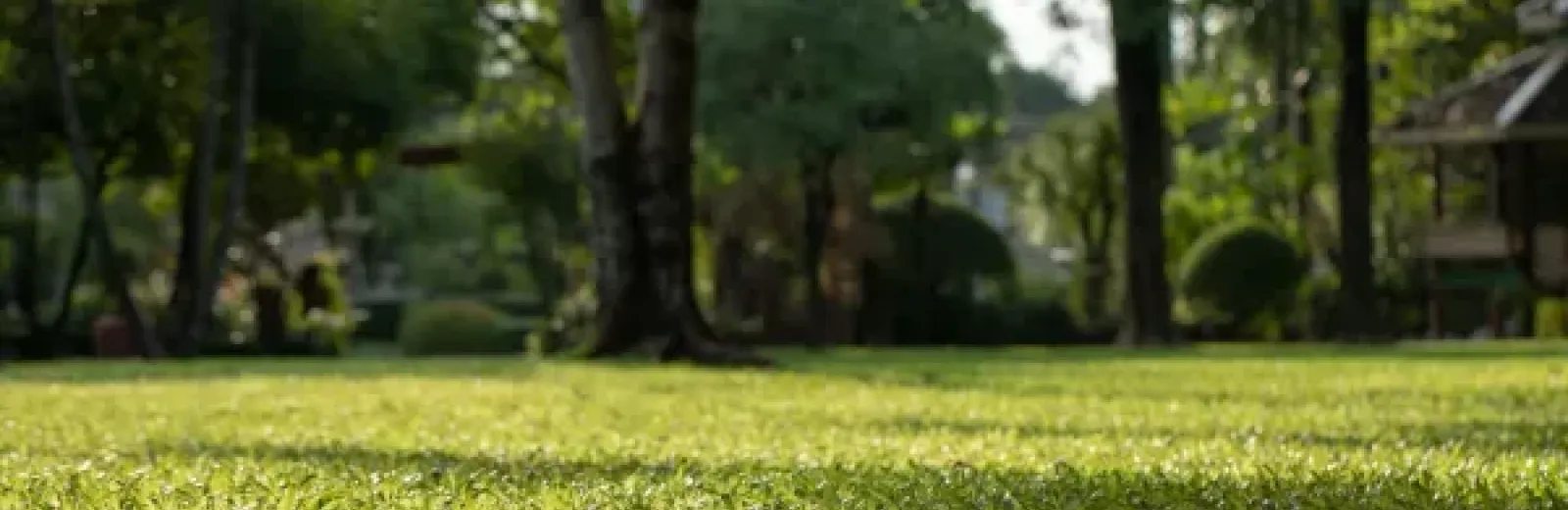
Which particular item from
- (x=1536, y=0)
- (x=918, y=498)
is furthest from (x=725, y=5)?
(x=918, y=498)

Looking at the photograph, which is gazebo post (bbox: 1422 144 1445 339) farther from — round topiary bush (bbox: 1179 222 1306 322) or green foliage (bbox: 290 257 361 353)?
green foliage (bbox: 290 257 361 353)

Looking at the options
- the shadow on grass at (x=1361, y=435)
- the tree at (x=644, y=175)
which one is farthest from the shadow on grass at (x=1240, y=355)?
the shadow on grass at (x=1361, y=435)

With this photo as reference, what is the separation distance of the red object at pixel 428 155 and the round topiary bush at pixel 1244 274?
1609 centimetres

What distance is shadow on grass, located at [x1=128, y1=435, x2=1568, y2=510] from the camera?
8938mm

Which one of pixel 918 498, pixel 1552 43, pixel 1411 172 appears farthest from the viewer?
pixel 1411 172

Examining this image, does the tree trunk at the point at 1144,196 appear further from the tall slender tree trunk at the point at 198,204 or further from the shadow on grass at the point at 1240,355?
the tall slender tree trunk at the point at 198,204

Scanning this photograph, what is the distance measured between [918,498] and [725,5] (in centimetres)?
3497

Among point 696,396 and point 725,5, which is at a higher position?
point 725,5

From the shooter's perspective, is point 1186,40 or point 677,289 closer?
point 677,289

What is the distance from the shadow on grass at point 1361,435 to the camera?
1226 cm

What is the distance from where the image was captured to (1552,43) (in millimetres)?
46969

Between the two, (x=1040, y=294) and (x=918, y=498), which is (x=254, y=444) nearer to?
(x=918, y=498)

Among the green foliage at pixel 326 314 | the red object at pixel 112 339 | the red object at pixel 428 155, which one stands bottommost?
the red object at pixel 112 339

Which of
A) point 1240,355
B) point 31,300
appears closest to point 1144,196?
point 1240,355
